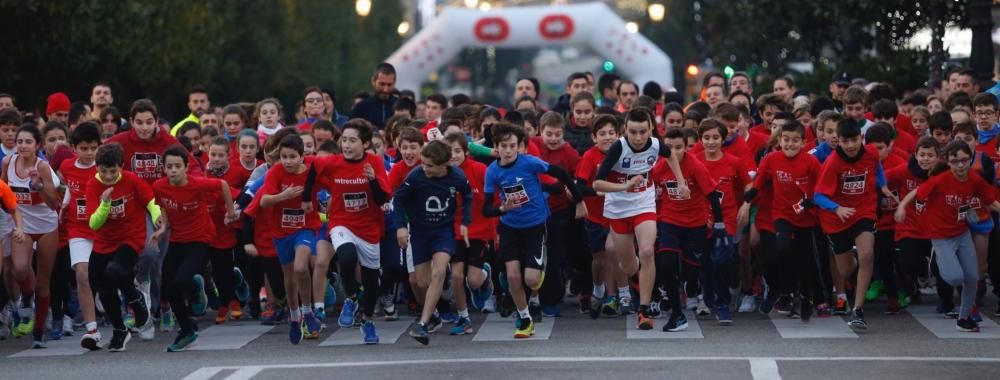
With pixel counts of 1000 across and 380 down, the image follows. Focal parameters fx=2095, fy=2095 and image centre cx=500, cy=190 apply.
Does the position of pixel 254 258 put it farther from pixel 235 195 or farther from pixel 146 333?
pixel 146 333

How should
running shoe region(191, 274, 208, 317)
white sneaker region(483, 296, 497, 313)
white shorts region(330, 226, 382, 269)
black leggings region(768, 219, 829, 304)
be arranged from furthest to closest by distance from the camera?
1. white sneaker region(483, 296, 497, 313)
2. running shoe region(191, 274, 208, 317)
3. black leggings region(768, 219, 829, 304)
4. white shorts region(330, 226, 382, 269)

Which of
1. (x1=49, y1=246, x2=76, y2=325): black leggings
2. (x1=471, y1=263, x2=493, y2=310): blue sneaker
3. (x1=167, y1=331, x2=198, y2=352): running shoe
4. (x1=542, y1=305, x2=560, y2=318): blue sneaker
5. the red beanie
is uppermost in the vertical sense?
the red beanie

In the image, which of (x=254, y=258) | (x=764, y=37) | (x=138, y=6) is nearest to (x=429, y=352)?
(x=254, y=258)

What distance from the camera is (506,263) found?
50.6 feet

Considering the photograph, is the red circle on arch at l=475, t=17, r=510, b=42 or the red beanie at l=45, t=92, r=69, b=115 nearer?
the red beanie at l=45, t=92, r=69, b=115

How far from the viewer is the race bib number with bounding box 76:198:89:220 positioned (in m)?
15.1

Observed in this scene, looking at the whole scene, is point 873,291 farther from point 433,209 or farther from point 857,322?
point 433,209

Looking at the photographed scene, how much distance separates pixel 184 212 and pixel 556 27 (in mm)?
29083

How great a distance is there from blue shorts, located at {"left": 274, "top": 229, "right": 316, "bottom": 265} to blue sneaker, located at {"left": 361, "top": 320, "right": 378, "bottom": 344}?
0.80m

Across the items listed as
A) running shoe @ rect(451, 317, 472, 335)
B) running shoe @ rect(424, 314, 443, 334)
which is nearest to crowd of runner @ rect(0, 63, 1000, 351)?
running shoe @ rect(451, 317, 472, 335)

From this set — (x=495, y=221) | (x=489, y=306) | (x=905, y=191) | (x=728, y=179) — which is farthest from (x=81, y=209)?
(x=905, y=191)

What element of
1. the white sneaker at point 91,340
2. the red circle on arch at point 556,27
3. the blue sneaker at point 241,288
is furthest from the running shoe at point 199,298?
the red circle on arch at point 556,27

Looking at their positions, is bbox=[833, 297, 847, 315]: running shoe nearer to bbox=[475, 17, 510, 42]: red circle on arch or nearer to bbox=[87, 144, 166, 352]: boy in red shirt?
bbox=[87, 144, 166, 352]: boy in red shirt

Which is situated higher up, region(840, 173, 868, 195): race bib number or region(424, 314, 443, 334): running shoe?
region(840, 173, 868, 195): race bib number
